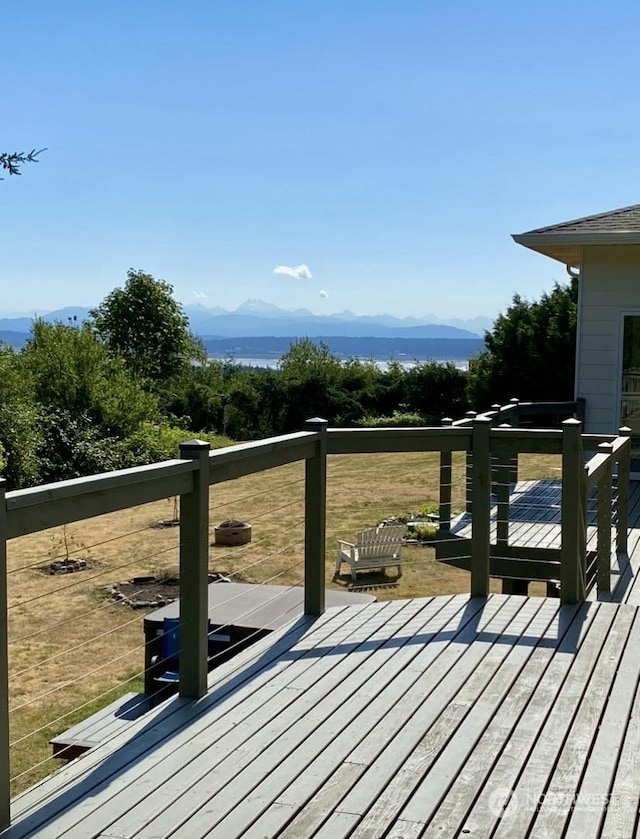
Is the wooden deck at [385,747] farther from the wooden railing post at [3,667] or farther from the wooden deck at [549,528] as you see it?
the wooden deck at [549,528]

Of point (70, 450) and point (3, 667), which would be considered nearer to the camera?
point (3, 667)

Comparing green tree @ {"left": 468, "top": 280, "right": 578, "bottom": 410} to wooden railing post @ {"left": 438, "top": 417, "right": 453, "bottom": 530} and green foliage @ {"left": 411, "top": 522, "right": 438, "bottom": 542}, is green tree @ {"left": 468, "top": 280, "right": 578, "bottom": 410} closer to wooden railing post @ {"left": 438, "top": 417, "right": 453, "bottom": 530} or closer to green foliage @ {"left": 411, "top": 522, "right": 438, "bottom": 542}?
green foliage @ {"left": 411, "top": 522, "right": 438, "bottom": 542}

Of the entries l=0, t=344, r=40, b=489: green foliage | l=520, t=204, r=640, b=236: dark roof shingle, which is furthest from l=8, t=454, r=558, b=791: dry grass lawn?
l=520, t=204, r=640, b=236: dark roof shingle

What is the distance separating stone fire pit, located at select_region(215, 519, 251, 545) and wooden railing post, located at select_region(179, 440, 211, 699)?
928 centimetres

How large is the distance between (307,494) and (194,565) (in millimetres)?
1209

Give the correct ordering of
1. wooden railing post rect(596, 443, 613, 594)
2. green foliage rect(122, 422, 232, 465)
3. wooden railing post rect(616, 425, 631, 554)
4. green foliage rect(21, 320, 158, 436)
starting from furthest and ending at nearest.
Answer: green foliage rect(21, 320, 158, 436) → green foliage rect(122, 422, 232, 465) → wooden railing post rect(616, 425, 631, 554) → wooden railing post rect(596, 443, 613, 594)

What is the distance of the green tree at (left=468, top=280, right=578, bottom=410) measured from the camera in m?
21.0

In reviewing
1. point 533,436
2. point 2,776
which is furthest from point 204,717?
point 533,436

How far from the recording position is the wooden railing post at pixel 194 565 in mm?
3641

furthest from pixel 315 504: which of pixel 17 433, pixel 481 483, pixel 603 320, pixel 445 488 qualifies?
pixel 17 433

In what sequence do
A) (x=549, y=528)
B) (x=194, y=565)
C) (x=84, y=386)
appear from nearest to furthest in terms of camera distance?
1. (x=194, y=565)
2. (x=549, y=528)
3. (x=84, y=386)

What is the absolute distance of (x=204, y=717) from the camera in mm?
3582

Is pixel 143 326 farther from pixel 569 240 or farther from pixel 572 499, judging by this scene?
pixel 572 499

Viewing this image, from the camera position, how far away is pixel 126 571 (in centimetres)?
1189
